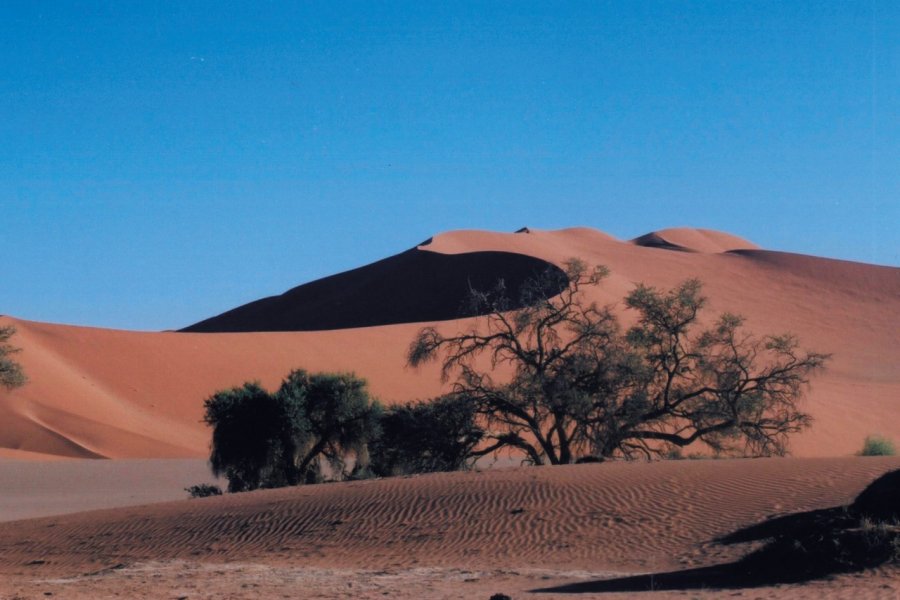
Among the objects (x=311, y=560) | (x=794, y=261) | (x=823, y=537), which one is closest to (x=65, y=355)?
(x=311, y=560)

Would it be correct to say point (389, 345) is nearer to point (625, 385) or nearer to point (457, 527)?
point (625, 385)

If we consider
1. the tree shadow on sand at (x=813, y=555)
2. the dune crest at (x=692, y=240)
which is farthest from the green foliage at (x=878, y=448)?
the dune crest at (x=692, y=240)

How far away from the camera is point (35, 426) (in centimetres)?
3900

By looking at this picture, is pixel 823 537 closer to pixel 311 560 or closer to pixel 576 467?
pixel 311 560

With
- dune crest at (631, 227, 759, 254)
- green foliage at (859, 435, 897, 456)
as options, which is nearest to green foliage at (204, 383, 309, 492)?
green foliage at (859, 435, 897, 456)

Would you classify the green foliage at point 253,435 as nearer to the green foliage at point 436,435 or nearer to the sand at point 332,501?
the sand at point 332,501

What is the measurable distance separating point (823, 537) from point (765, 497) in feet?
14.8

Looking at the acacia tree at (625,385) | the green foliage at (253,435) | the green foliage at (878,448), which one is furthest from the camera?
the green foliage at (878,448)

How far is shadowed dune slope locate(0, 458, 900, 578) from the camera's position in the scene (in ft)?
49.8

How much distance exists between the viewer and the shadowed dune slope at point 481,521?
15164mm

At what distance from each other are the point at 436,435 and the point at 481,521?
10.0 meters

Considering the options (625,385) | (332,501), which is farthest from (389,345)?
(332,501)

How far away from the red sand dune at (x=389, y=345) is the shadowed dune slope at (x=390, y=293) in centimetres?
20

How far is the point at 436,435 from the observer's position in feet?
89.0
